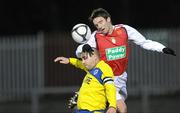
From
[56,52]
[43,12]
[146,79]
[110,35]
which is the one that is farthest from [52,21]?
[110,35]

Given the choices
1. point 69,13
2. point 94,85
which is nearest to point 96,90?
point 94,85

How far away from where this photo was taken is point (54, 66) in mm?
22578

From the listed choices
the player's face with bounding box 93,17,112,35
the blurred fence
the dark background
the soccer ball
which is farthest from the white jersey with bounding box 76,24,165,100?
the dark background

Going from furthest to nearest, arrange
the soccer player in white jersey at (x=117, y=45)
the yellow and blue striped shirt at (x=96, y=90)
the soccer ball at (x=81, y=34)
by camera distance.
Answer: the soccer ball at (x=81, y=34)
the soccer player in white jersey at (x=117, y=45)
the yellow and blue striped shirt at (x=96, y=90)

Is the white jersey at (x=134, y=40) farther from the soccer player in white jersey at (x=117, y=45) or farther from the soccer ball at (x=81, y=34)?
the soccer ball at (x=81, y=34)

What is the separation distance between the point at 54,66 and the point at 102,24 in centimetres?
1305

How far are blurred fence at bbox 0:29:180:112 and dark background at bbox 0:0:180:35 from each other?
5.56 metres

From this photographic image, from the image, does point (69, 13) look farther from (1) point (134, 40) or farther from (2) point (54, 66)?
(1) point (134, 40)

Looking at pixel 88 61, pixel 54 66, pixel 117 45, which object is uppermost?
pixel 117 45

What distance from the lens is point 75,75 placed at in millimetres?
22250

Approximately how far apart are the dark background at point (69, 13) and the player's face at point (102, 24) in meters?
18.1

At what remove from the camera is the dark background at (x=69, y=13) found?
28125mm

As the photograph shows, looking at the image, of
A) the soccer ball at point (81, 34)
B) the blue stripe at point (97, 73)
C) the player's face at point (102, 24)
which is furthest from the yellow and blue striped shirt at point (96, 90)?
the soccer ball at point (81, 34)

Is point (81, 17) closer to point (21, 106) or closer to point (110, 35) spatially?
point (21, 106)
